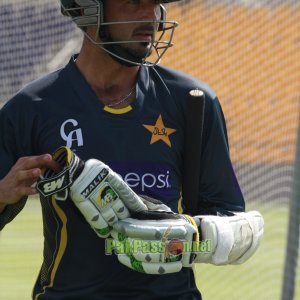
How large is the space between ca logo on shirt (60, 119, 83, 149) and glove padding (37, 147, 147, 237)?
0.82 ft

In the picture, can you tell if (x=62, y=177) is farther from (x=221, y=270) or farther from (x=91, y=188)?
(x=221, y=270)

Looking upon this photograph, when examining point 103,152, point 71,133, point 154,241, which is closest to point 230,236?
point 154,241

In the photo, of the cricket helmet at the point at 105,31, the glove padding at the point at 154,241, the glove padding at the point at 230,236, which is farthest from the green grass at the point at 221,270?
the glove padding at the point at 154,241

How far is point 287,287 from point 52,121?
6.68 ft

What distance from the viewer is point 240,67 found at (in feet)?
29.3

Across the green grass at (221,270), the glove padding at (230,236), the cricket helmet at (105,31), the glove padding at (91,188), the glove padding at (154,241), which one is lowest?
the green grass at (221,270)

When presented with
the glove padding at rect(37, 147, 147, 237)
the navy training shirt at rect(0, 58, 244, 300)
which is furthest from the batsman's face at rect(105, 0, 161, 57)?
the glove padding at rect(37, 147, 147, 237)

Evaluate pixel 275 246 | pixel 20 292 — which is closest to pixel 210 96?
pixel 20 292

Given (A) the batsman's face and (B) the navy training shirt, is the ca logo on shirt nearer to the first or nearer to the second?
(B) the navy training shirt

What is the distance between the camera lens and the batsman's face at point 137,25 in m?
3.59

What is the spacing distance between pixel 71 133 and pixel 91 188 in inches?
14.5

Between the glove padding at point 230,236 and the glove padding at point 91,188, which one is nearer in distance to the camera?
the glove padding at point 91,188

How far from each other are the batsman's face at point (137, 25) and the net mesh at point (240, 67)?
4.42 meters

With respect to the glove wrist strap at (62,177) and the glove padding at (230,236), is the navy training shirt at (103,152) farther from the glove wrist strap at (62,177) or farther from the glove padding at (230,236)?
the glove wrist strap at (62,177)
